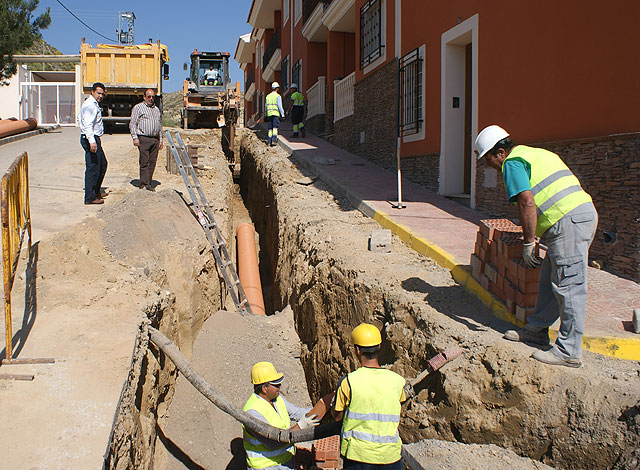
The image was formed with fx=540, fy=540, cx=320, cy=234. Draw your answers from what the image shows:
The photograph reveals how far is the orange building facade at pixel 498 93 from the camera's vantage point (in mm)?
5480

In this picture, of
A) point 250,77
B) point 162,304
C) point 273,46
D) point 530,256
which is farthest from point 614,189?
point 250,77

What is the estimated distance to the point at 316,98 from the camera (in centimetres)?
1897

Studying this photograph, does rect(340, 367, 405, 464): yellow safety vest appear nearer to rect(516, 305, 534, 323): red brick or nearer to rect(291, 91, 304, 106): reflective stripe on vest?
rect(516, 305, 534, 323): red brick

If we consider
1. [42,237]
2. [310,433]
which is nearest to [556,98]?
[310,433]

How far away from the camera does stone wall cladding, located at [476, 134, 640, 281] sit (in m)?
5.31

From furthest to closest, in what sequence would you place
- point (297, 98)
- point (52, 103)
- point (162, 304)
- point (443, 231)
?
1. point (52, 103)
2. point (297, 98)
3. point (443, 231)
4. point (162, 304)

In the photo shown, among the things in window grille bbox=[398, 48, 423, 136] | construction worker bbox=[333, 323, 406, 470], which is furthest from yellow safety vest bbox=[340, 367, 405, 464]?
window grille bbox=[398, 48, 423, 136]

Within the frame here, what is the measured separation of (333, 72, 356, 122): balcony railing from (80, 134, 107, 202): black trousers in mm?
8030

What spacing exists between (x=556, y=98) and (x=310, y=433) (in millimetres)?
4927

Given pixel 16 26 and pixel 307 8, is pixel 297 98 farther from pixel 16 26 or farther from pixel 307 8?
pixel 16 26

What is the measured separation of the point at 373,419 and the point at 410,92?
858 cm

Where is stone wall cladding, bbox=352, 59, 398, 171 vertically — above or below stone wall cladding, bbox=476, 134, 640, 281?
above

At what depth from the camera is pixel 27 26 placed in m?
19.5

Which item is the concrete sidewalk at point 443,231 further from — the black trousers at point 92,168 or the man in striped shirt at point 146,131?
the black trousers at point 92,168
